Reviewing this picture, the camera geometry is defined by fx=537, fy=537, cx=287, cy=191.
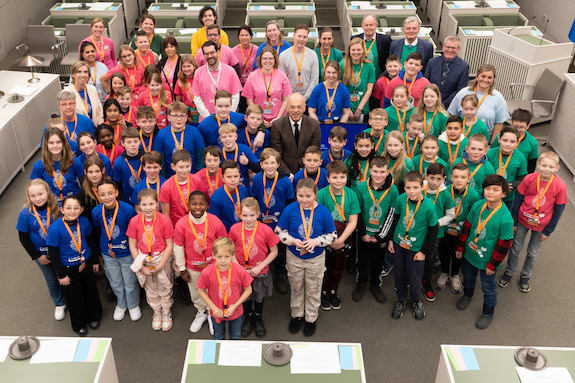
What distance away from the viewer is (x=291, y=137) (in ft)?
16.3

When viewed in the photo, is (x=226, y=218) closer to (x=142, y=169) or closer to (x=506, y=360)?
(x=142, y=169)

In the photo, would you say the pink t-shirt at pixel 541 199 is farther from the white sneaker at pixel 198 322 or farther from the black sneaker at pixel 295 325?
the white sneaker at pixel 198 322

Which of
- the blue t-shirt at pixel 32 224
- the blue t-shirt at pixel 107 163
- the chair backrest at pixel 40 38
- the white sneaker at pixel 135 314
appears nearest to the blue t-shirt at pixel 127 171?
the blue t-shirt at pixel 107 163

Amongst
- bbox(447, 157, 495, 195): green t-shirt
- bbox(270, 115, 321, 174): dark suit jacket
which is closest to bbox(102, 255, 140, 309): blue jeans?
bbox(270, 115, 321, 174): dark suit jacket

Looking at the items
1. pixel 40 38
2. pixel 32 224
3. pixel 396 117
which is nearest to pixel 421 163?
pixel 396 117

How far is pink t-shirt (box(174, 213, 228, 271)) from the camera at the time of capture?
4113 mm

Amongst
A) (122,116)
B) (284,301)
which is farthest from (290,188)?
(122,116)

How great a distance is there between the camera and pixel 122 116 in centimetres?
526

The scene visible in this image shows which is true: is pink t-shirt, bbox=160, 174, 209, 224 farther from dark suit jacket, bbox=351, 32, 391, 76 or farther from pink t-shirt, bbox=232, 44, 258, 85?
dark suit jacket, bbox=351, 32, 391, 76

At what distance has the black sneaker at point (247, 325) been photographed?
455 centimetres

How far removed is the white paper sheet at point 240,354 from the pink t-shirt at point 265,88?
287 cm

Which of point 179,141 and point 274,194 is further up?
point 179,141

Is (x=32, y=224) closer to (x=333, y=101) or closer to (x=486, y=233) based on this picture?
(x=333, y=101)

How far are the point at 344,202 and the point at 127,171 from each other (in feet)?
6.26
